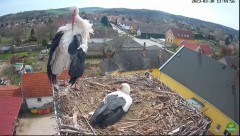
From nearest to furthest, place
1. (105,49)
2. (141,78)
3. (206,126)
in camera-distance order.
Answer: (206,126), (141,78), (105,49)

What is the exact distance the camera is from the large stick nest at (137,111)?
147 inches

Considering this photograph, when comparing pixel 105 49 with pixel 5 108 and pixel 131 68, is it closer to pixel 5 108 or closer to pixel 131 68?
pixel 131 68

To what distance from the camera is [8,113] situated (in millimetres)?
8492

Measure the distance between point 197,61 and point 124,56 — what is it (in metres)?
5.58

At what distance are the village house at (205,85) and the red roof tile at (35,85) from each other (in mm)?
4066

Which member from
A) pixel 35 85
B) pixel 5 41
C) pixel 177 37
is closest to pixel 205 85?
pixel 35 85

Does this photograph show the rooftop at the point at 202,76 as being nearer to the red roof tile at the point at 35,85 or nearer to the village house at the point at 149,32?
the red roof tile at the point at 35,85

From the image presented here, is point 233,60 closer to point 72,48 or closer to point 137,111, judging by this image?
point 137,111

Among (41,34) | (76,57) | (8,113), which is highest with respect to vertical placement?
(76,57)

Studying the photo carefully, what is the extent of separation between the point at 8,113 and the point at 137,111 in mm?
5557

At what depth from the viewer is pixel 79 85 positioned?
5.05 metres

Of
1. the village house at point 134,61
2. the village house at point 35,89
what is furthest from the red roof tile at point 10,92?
the village house at point 134,61

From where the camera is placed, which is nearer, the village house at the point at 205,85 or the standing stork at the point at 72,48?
the standing stork at the point at 72,48

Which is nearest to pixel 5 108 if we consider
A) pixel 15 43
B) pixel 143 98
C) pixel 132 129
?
pixel 143 98
